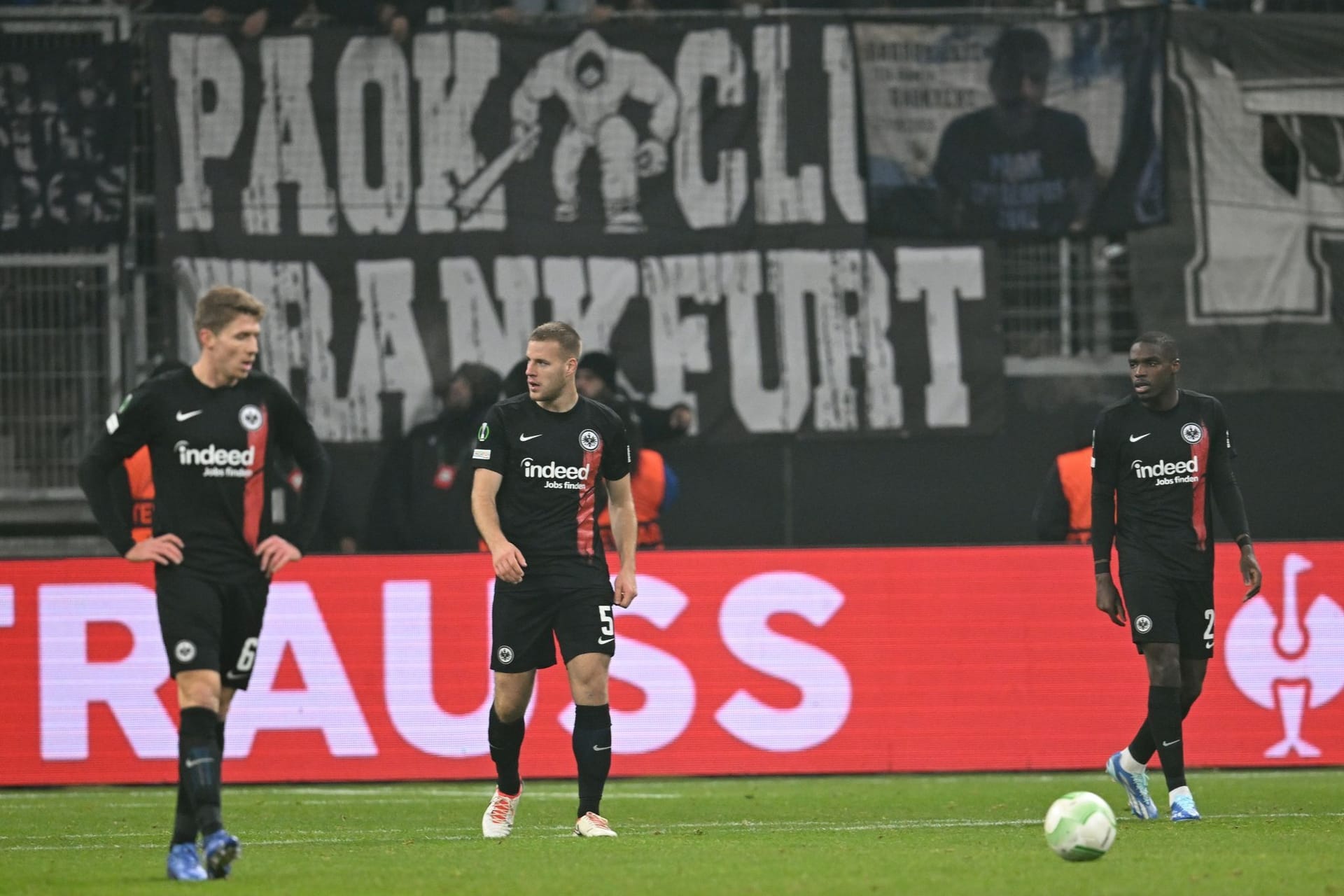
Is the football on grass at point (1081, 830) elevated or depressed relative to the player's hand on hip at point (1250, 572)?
depressed

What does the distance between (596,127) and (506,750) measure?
7.47 metres

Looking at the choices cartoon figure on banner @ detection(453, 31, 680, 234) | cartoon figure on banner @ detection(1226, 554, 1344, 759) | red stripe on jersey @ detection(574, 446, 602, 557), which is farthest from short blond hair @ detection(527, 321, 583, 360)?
cartoon figure on banner @ detection(453, 31, 680, 234)

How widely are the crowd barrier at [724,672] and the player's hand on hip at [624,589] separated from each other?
418cm

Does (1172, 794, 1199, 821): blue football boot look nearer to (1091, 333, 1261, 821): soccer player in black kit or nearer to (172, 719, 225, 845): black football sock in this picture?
(1091, 333, 1261, 821): soccer player in black kit

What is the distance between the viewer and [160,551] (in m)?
6.68

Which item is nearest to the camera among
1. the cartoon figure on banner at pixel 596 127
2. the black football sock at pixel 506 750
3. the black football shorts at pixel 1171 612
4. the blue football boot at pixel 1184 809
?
the black football sock at pixel 506 750

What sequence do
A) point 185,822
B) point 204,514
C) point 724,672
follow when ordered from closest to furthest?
point 185,822
point 204,514
point 724,672

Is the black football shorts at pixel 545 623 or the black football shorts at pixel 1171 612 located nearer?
the black football shorts at pixel 545 623

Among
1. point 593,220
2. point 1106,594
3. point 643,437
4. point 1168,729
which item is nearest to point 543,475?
point 1106,594

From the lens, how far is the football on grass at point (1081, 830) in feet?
22.2

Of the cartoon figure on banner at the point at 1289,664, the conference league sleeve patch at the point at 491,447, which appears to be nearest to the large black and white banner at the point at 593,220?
the cartoon figure on banner at the point at 1289,664

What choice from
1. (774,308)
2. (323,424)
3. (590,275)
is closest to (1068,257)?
(774,308)

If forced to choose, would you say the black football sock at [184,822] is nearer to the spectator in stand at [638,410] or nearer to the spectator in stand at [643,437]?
the spectator in stand at [643,437]

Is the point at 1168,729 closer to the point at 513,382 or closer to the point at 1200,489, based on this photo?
the point at 1200,489
